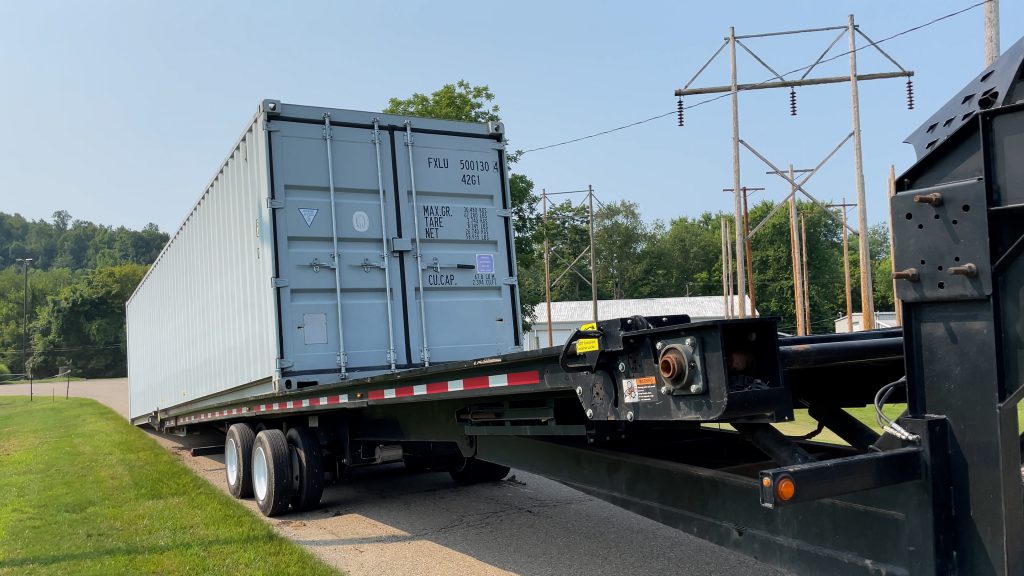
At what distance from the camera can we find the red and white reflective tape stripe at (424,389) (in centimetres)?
402

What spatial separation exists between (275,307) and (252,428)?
7.49ft

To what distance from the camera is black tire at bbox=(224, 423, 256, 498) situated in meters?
8.71

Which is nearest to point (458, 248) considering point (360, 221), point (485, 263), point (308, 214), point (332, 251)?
point (485, 263)

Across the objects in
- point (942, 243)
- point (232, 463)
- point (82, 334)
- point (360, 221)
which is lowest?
point (232, 463)

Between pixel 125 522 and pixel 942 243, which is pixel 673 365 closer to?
pixel 942 243

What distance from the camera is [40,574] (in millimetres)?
6066

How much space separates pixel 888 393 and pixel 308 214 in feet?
18.8

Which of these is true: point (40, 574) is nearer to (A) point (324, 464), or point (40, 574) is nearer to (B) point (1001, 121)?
(A) point (324, 464)

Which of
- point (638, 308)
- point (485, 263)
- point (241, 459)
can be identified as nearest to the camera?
point (485, 263)

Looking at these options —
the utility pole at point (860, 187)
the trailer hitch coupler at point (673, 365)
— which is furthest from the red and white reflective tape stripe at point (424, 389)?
the utility pole at point (860, 187)

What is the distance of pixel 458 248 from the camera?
8.41 m

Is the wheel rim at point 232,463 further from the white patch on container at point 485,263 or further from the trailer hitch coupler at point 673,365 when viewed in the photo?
the trailer hitch coupler at point 673,365

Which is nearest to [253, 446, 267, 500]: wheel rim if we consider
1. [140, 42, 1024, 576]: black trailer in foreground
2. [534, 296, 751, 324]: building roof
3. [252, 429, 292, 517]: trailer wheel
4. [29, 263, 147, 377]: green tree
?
[252, 429, 292, 517]: trailer wheel

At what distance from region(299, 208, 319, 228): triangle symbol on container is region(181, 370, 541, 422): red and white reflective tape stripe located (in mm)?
1701
